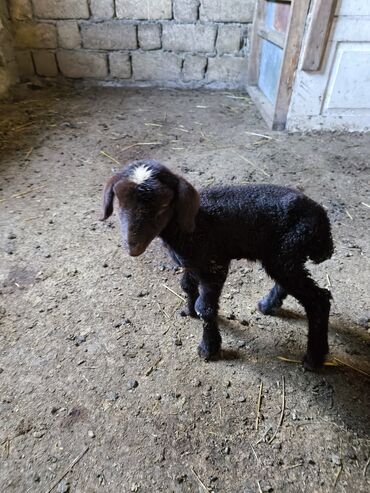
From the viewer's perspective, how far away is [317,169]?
4.46 meters

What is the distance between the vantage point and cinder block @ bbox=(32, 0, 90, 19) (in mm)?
6660

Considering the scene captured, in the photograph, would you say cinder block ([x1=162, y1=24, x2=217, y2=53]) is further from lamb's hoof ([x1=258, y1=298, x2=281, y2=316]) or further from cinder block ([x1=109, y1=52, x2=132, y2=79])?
lamb's hoof ([x1=258, y1=298, x2=281, y2=316])

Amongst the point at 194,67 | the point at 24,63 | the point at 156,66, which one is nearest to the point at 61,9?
the point at 24,63

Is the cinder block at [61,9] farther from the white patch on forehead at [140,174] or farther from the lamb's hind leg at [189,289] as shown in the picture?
the white patch on forehead at [140,174]

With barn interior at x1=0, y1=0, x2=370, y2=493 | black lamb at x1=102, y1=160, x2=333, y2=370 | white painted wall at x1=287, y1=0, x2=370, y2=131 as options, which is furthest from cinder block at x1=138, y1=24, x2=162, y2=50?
black lamb at x1=102, y1=160, x2=333, y2=370

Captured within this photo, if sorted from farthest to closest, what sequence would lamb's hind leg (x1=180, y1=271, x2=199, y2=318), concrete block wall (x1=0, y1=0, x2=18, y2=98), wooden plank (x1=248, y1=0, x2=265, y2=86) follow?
concrete block wall (x1=0, y1=0, x2=18, y2=98) < wooden plank (x1=248, y1=0, x2=265, y2=86) < lamb's hind leg (x1=180, y1=271, x2=199, y2=318)

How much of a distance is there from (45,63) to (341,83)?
5.72 meters

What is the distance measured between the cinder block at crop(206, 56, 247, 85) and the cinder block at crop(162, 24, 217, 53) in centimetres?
27

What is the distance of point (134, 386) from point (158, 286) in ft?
2.95

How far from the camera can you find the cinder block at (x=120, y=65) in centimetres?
718

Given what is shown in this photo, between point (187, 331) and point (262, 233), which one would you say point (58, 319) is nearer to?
point (187, 331)

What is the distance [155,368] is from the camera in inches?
88.0

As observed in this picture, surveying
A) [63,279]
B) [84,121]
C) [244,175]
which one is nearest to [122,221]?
[63,279]

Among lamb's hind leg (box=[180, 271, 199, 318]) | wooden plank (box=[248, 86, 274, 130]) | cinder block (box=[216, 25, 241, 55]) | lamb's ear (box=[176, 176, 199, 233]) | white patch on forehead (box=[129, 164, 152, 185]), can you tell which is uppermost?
white patch on forehead (box=[129, 164, 152, 185])
